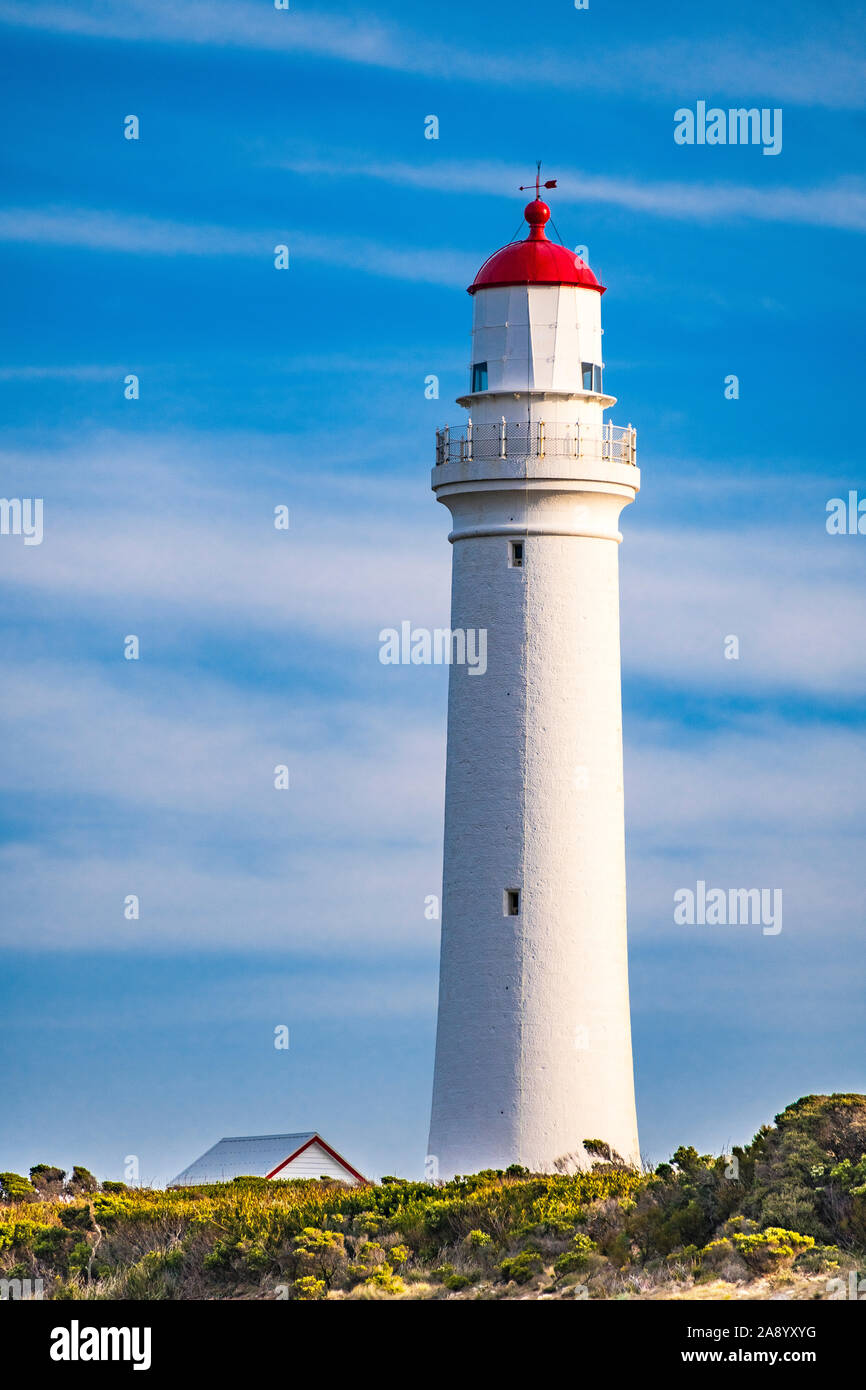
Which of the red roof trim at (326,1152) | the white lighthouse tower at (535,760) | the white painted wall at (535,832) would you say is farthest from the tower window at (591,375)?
the red roof trim at (326,1152)

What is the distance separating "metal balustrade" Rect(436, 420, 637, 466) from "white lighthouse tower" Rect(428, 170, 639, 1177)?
0.12ft

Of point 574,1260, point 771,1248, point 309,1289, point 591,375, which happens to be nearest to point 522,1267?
point 574,1260

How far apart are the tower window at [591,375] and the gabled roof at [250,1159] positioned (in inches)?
496

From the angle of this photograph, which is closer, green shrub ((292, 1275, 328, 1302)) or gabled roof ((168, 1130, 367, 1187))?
green shrub ((292, 1275, 328, 1302))

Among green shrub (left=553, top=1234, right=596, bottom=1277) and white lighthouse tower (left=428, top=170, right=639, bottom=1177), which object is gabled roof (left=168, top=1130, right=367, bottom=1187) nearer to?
white lighthouse tower (left=428, top=170, right=639, bottom=1177)

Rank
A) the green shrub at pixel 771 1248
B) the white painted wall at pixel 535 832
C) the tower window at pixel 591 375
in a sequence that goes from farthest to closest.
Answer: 1. the tower window at pixel 591 375
2. the white painted wall at pixel 535 832
3. the green shrub at pixel 771 1248

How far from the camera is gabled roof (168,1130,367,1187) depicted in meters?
41.9

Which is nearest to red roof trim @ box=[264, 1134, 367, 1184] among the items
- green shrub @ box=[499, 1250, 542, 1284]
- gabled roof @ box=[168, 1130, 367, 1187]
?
gabled roof @ box=[168, 1130, 367, 1187]

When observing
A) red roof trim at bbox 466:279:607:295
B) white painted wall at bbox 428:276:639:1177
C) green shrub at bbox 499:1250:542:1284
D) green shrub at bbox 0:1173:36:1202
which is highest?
red roof trim at bbox 466:279:607:295

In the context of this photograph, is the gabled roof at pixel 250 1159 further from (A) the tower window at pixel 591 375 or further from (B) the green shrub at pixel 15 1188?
(A) the tower window at pixel 591 375

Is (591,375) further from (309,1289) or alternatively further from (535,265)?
(309,1289)

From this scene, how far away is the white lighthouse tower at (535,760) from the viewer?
4025 cm

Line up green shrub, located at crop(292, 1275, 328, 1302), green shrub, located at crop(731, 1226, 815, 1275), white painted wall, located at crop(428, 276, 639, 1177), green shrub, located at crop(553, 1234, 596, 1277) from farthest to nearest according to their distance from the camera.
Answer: white painted wall, located at crop(428, 276, 639, 1177)
green shrub, located at crop(292, 1275, 328, 1302)
green shrub, located at crop(553, 1234, 596, 1277)
green shrub, located at crop(731, 1226, 815, 1275)
